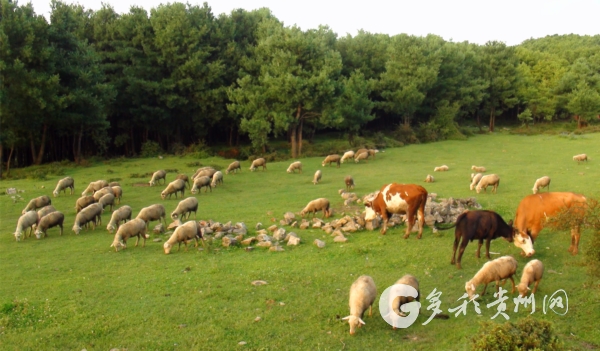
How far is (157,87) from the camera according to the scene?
40.2 meters

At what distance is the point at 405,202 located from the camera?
48.4ft

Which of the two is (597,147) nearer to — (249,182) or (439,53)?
(439,53)

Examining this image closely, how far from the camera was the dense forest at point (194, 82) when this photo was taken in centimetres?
3186

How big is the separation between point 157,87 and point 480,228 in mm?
33530

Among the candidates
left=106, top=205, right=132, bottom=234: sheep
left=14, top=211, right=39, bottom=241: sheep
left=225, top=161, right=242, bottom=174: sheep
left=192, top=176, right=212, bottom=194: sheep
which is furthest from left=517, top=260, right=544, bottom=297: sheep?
left=225, top=161, right=242, bottom=174: sheep

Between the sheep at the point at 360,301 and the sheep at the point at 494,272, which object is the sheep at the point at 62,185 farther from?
the sheep at the point at 494,272

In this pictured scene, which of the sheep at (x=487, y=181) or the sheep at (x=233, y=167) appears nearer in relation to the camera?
the sheep at (x=487, y=181)

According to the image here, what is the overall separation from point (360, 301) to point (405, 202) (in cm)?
654

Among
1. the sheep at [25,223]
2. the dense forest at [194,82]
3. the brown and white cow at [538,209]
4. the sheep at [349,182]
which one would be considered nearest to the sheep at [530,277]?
the brown and white cow at [538,209]

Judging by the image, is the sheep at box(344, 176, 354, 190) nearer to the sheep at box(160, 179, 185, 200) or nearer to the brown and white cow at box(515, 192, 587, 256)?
the sheep at box(160, 179, 185, 200)

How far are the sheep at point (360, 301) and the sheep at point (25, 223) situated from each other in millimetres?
12757

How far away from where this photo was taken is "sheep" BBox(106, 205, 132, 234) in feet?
55.9

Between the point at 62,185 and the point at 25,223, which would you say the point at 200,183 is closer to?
the point at 62,185

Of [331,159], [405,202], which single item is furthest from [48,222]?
[331,159]
